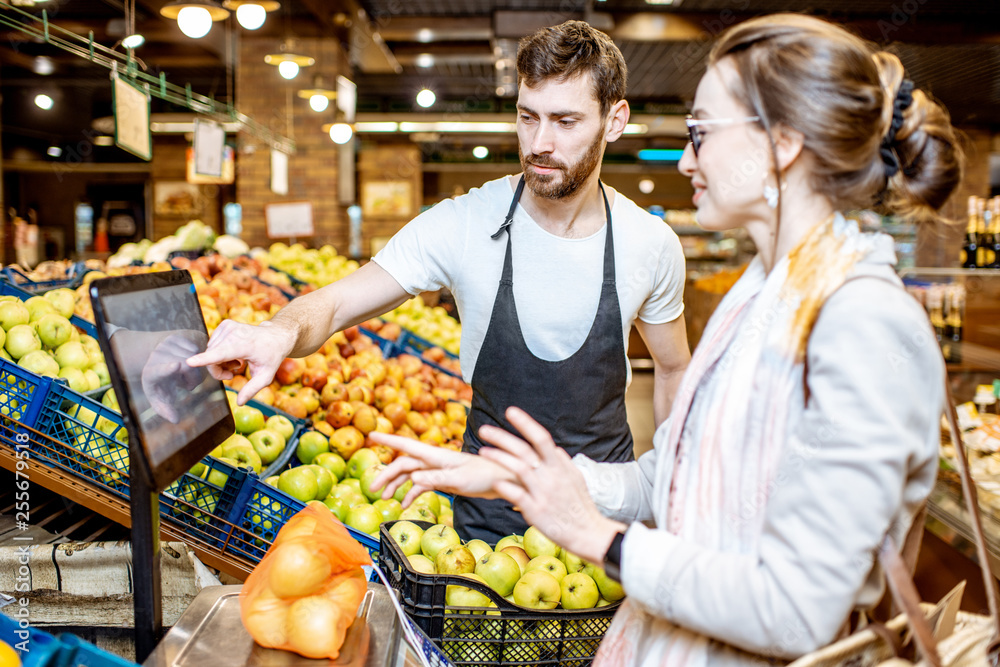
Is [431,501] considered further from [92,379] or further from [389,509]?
[92,379]

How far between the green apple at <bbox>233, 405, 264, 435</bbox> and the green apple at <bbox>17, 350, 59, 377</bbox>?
1.71ft

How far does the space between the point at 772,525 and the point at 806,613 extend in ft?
0.33

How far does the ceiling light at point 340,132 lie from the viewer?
729cm

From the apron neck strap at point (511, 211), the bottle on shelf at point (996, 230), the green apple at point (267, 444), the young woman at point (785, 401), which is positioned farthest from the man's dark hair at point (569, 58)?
the bottle on shelf at point (996, 230)

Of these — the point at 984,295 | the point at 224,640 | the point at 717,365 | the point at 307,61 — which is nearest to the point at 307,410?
the point at 224,640

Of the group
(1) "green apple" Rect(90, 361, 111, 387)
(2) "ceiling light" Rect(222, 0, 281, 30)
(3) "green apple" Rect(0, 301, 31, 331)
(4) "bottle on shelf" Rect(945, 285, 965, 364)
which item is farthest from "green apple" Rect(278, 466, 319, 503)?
(4) "bottle on shelf" Rect(945, 285, 965, 364)

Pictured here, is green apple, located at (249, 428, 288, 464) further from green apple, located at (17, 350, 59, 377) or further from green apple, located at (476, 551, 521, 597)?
green apple, located at (476, 551, 521, 597)

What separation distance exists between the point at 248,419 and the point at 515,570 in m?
1.17

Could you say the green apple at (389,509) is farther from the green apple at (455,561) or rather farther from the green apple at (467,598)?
the green apple at (467,598)

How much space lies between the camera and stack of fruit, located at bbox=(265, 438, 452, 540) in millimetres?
1952

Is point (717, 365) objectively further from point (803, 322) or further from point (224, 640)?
point (224, 640)

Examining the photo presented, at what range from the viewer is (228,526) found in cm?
181

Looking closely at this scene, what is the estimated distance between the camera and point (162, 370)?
107cm

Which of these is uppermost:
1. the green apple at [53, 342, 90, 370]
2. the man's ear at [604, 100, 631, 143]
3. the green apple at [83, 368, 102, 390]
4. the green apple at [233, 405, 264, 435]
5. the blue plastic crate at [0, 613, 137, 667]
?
the man's ear at [604, 100, 631, 143]
